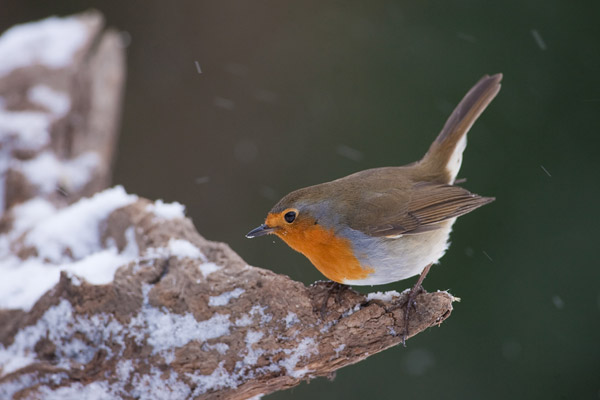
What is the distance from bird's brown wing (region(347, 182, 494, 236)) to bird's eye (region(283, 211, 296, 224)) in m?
0.24

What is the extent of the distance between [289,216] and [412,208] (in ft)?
2.00

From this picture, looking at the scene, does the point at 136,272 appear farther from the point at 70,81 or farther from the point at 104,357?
the point at 70,81

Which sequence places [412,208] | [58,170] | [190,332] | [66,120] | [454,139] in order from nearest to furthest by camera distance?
[190,332]
[412,208]
[454,139]
[58,170]
[66,120]

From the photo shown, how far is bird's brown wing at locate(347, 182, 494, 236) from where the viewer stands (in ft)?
8.70

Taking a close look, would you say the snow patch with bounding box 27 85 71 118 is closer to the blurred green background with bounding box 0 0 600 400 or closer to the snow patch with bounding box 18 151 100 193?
the snow patch with bounding box 18 151 100 193

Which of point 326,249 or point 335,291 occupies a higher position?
point 326,249

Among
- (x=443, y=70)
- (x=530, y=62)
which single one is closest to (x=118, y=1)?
(x=443, y=70)

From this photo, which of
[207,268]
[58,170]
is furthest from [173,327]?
[58,170]

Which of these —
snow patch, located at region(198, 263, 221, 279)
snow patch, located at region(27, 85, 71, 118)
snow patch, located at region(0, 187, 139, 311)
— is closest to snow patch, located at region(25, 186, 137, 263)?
snow patch, located at region(0, 187, 139, 311)

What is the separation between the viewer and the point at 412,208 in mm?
2838

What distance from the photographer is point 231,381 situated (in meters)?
2.33

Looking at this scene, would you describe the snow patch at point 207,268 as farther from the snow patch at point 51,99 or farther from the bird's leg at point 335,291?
the snow patch at point 51,99

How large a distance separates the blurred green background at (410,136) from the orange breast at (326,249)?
162cm

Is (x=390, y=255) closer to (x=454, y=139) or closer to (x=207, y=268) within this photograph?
(x=207, y=268)
